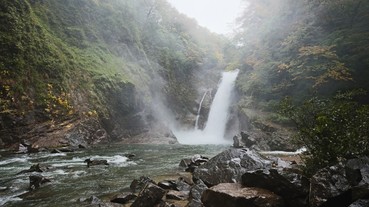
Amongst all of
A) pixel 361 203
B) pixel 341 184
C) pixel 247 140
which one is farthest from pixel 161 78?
pixel 361 203

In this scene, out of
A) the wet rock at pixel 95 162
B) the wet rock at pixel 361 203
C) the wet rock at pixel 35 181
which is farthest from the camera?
the wet rock at pixel 95 162

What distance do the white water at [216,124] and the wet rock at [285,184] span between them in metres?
25.5

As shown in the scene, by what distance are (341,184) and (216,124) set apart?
1207 inches

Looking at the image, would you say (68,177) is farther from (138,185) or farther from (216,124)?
(216,124)

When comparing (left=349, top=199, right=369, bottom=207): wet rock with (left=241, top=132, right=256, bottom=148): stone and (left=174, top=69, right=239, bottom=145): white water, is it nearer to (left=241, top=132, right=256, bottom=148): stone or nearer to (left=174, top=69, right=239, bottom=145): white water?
(left=241, top=132, right=256, bottom=148): stone

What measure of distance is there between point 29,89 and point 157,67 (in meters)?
20.5

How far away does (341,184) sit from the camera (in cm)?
518

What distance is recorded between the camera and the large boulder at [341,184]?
478 cm

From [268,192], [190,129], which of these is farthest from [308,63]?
[268,192]

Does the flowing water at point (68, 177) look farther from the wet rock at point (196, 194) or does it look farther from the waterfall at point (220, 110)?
the waterfall at point (220, 110)

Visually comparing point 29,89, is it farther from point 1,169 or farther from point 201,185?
point 201,185

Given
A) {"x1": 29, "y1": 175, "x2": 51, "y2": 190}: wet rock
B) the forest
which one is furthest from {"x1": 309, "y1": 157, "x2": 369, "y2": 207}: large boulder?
{"x1": 29, "y1": 175, "x2": 51, "y2": 190}: wet rock

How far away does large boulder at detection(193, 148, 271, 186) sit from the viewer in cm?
844

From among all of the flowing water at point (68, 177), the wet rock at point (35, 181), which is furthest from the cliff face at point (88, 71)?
the wet rock at point (35, 181)
